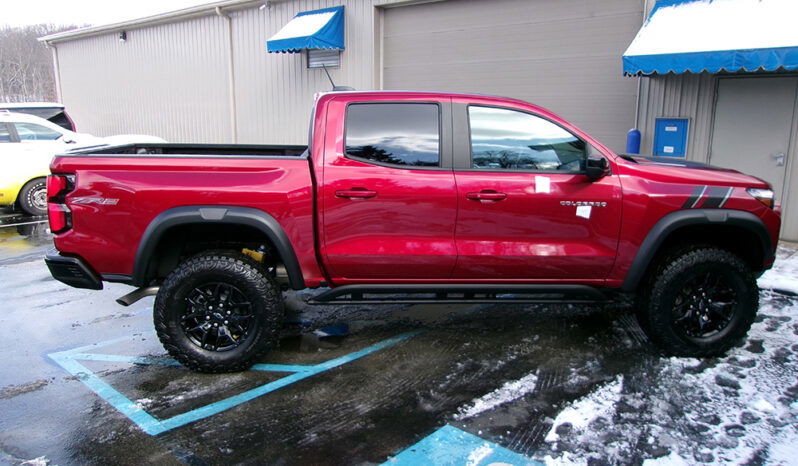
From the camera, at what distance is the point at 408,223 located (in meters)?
4.05

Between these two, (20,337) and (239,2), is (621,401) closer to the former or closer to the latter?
(20,337)

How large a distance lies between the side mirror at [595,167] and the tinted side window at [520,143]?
0.58ft

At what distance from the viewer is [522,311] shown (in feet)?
18.0

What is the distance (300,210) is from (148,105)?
16.4 meters

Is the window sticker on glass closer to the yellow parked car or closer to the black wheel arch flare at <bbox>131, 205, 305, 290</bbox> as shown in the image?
the black wheel arch flare at <bbox>131, 205, 305, 290</bbox>

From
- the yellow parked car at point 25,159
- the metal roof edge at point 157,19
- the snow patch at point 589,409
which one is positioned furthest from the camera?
the metal roof edge at point 157,19

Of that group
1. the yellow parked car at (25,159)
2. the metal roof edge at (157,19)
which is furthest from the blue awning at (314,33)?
the yellow parked car at (25,159)

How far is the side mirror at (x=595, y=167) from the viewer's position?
396 cm

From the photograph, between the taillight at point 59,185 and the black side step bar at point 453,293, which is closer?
the taillight at point 59,185

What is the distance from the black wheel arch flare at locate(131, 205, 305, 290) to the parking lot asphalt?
904 mm

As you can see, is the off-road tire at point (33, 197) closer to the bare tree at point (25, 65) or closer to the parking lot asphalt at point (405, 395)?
the parking lot asphalt at point (405, 395)

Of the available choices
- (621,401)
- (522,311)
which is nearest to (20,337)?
(522,311)

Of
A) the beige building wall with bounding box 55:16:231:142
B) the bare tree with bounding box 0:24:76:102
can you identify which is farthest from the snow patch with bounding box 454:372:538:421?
the bare tree with bounding box 0:24:76:102

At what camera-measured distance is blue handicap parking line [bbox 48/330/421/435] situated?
3494mm
